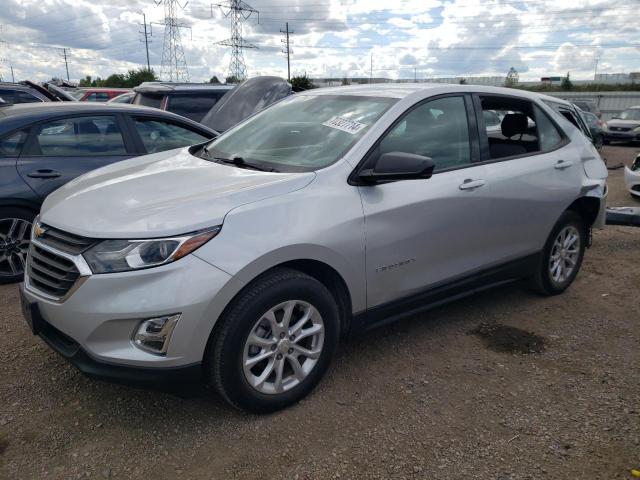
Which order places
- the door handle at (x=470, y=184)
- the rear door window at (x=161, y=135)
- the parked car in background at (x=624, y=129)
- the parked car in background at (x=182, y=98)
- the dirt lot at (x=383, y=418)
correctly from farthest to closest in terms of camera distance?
the parked car in background at (x=624, y=129)
the parked car in background at (x=182, y=98)
the rear door window at (x=161, y=135)
the door handle at (x=470, y=184)
the dirt lot at (x=383, y=418)

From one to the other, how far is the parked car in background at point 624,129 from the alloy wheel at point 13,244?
68.2 ft

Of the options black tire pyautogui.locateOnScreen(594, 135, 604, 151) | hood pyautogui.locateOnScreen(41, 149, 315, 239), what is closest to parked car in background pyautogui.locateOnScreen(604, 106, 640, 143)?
black tire pyautogui.locateOnScreen(594, 135, 604, 151)

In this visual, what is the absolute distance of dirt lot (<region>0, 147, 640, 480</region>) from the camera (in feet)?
8.45

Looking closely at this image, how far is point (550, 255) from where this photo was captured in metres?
4.51

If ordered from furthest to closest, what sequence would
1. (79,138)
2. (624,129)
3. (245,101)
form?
(624,129)
(245,101)
(79,138)

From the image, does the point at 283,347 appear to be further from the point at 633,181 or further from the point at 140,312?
the point at 633,181

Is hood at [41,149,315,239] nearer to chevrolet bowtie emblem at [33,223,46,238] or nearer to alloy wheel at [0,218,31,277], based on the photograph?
chevrolet bowtie emblem at [33,223,46,238]

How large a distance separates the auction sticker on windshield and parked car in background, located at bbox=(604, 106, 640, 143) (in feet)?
65.6

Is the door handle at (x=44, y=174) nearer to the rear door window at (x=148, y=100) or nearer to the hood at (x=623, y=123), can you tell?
the rear door window at (x=148, y=100)

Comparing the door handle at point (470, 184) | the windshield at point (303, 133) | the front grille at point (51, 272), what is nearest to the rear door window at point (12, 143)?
the windshield at point (303, 133)

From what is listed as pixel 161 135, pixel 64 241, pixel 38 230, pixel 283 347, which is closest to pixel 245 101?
pixel 161 135

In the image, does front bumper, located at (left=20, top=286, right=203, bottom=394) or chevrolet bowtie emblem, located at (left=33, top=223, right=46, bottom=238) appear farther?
chevrolet bowtie emblem, located at (left=33, top=223, right=46, bottom=238)

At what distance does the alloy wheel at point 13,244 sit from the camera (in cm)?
471

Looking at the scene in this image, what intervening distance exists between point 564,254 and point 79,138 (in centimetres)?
447
